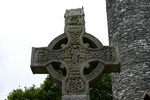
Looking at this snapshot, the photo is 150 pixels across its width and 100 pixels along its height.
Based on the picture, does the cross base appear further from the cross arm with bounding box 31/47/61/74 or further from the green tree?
the green tree

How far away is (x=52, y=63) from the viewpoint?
5391mm

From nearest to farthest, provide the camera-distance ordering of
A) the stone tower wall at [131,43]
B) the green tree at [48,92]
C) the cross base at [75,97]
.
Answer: the cross base at [75,97], the stone tower wall at [131,43], the green tree at [48,92]

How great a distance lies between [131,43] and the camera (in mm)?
14062

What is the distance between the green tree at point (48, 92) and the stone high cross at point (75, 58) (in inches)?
610

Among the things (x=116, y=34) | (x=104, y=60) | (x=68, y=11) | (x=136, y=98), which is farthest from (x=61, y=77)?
(x=116, y=34)

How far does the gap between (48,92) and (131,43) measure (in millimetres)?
8652

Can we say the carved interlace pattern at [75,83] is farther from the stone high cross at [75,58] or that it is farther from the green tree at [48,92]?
the green tree at [48,92]

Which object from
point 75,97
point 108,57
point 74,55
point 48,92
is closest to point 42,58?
point 74,55

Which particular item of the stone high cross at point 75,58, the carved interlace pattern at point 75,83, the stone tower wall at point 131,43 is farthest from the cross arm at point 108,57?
the stone tower wall at point 131,43

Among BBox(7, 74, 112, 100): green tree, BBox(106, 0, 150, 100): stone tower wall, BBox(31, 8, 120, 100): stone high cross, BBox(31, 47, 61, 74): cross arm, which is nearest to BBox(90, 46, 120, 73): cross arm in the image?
BBox(31, 8, 120, 100): stone high cross

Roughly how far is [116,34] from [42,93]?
822 centimetres

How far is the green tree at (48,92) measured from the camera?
69.8 feet

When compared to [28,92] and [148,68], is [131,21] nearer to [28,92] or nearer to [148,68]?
[148,68]

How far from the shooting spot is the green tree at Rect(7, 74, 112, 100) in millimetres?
21281
